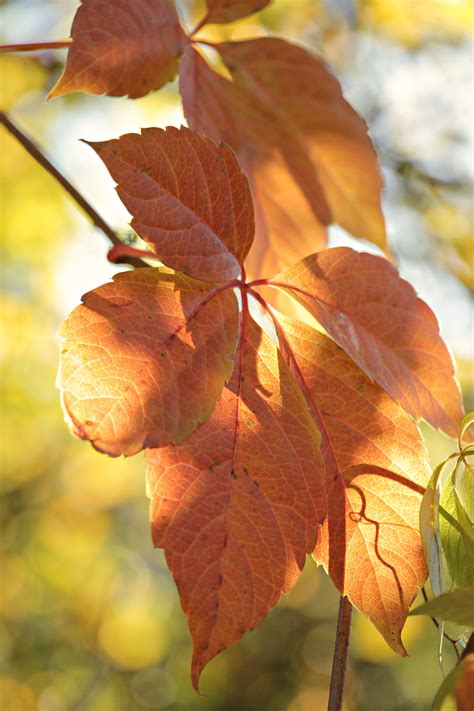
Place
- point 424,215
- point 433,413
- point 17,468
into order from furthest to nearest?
point 17,468 < point 424,215 < point 433,413

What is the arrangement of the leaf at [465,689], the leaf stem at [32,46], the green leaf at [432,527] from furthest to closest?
the leaf stem at [32,46] → the green leaf at [432,527] → the leaf at [465,689]

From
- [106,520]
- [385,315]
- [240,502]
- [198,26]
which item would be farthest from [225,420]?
[106,520]

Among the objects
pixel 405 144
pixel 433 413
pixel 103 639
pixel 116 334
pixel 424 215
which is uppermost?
pixel 116 334

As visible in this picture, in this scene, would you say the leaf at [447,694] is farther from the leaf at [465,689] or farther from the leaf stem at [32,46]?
the leaf stem at [32,46]

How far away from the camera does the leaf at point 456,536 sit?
446mm

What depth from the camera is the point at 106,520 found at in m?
3.54

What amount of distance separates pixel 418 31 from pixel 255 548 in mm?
1910

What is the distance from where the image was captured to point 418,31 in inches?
79.4

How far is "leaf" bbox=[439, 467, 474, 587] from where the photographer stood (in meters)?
0.45

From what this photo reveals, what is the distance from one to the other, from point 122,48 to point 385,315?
27cm

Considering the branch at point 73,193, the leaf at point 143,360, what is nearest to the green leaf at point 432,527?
the leaf at point 143,360

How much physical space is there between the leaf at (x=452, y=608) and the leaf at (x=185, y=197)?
215 mm

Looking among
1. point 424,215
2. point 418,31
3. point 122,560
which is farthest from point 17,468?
point 418,31

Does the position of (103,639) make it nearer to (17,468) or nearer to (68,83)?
(17,468)
